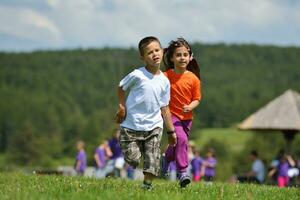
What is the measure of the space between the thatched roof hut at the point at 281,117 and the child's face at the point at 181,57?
17.6 metres

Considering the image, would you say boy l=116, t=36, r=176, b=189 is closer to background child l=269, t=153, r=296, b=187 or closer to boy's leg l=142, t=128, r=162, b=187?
boy's leg l=142, t=128, r=162, b=187

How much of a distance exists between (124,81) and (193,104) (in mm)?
1285

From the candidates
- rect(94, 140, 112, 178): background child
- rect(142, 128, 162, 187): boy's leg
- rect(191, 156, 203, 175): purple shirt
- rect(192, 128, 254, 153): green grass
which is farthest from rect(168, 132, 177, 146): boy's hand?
rect(192, 128, 254, 153): green grass

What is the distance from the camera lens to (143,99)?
29.9ft

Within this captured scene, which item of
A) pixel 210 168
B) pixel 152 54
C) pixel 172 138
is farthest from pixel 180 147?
pixel 210 168

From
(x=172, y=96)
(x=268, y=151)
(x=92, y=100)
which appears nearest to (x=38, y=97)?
(x=92, y=100)

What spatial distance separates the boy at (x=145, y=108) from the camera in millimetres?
9117

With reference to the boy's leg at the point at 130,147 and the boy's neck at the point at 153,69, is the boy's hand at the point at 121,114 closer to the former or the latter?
the boy's leg at the point at 130,147

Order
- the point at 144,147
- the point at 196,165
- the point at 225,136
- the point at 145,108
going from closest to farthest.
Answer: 1. the point at 145,108
2. the point at 144,147
3. the point at 196,165
4. the point at 225,136

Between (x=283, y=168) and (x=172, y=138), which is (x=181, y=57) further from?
(x=283, y=168)

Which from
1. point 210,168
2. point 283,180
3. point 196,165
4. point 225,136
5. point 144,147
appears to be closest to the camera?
point 144,147

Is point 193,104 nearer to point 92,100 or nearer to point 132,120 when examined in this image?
point 132,120

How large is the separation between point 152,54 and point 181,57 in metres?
0.98

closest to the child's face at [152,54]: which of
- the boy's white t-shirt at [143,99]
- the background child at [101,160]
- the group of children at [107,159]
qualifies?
the boy's white t-shirt at [143,99]
